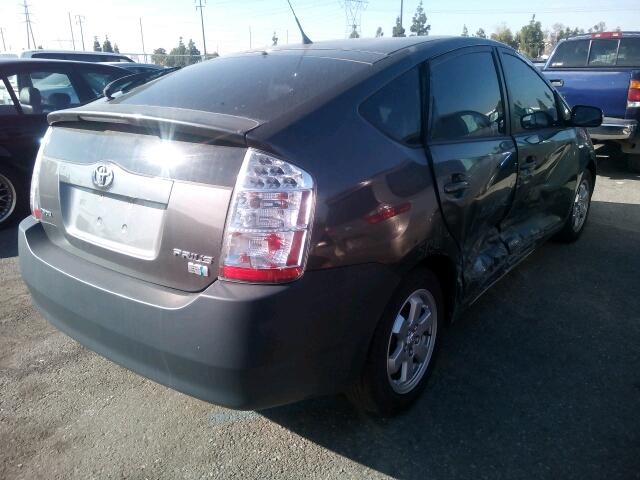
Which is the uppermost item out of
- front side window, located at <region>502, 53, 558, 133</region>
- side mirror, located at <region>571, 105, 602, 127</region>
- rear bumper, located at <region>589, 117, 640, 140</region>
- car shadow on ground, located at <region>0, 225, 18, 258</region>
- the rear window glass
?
the rear window glass

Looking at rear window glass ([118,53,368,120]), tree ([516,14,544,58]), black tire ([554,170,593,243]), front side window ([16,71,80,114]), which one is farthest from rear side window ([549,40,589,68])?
tree ([516,14,544,58])

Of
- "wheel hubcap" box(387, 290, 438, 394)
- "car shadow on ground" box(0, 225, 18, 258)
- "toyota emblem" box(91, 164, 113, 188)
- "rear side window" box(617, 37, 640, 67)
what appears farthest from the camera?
"rear side window" box(617, 37, 640, 67)

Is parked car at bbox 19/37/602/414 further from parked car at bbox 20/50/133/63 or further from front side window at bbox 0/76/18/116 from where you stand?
parked car at bbox 20/50/133/63

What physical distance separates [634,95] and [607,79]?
446 millimetres

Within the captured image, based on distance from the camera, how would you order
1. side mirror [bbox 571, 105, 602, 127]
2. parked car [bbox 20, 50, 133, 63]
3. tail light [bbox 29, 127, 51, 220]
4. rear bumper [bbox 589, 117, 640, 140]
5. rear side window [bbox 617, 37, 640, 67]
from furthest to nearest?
parked car [bbox 20, 50, 133, 63], rear side window [bbox 617, 37, 640, 67], rear bumper [bbox 589, 117, 640, 140], side mirror [bbox 571, 105, 602, 127], tail light [bbox 29, 127, 51, 220]

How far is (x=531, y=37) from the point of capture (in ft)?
208

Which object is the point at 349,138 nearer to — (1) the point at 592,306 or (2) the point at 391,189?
(2) the point at 391,189

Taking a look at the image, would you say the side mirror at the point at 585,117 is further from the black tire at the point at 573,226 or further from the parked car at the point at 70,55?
the parked car at the point at 70,55

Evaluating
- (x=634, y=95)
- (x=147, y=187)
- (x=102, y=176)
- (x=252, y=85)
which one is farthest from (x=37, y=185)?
(x=634, y=95)

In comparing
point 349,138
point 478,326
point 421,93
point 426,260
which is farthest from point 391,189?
point 478,326

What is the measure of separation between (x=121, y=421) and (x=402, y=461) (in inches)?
51.2

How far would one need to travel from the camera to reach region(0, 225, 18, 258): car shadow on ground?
15.6 ft

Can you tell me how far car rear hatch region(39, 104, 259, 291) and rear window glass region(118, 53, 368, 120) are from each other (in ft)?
0.40

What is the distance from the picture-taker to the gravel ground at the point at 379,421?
2.24m
